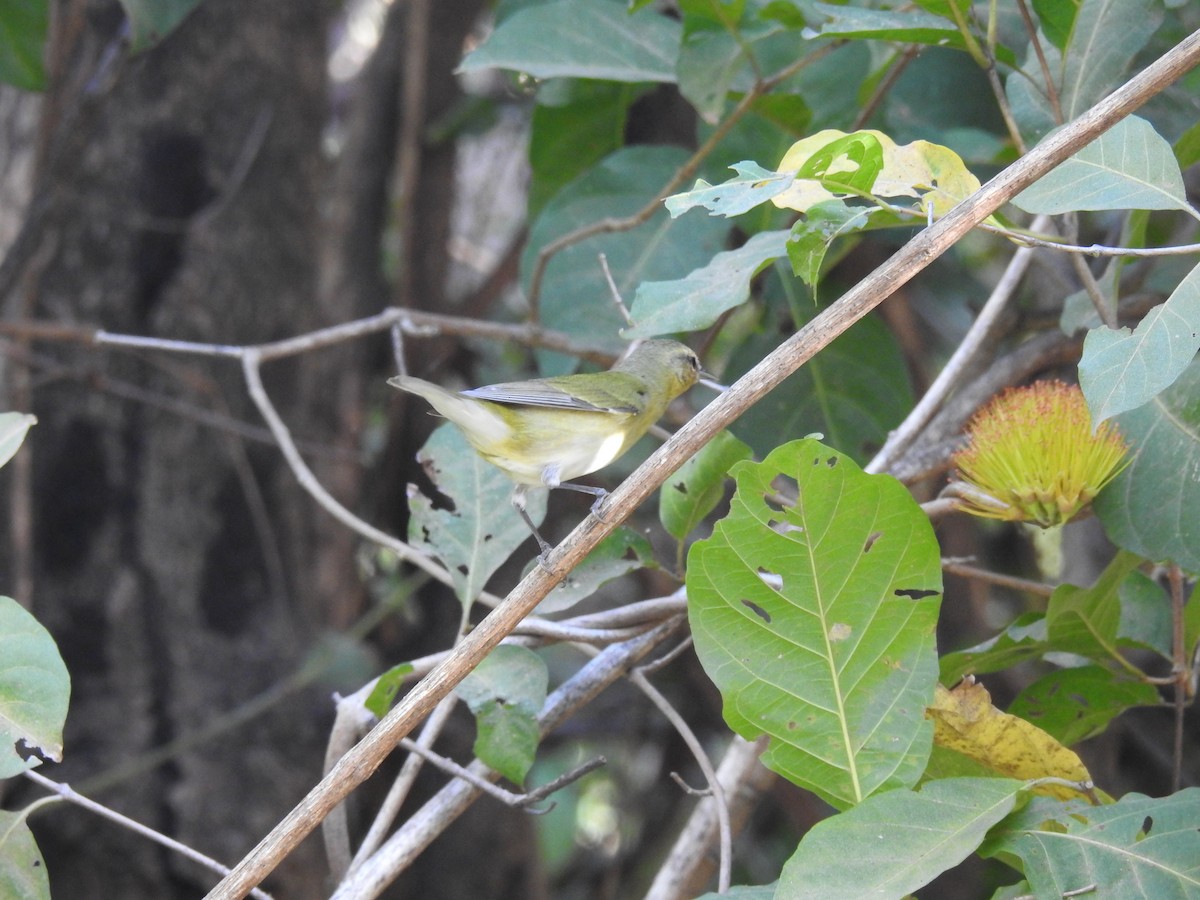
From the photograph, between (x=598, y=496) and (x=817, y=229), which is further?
(x=598, y=496)

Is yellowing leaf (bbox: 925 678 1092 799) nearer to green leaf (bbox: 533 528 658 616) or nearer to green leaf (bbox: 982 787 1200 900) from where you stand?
green leaf (bbox: 982 787 1200 900)

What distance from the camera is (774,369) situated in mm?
1299

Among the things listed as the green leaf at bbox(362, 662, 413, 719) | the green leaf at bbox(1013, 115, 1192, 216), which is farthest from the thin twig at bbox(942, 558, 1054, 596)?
the green leaf at bbox(362, 662, 413, 719)

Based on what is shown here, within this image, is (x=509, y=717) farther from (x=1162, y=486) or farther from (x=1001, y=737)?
(x=1162, y=486)

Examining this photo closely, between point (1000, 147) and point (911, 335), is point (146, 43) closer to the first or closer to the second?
point (1000, 147)

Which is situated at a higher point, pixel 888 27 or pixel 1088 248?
pixel 888 27

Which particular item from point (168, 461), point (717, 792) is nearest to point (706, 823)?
point (717, 792)

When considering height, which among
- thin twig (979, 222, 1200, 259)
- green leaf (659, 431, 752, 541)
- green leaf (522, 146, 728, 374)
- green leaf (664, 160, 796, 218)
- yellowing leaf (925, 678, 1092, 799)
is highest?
green leaf (664, 160, 796, 218)

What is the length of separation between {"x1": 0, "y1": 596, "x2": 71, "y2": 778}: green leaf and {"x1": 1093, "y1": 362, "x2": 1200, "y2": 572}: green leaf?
132cm

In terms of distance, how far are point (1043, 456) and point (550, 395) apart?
0.99 meters

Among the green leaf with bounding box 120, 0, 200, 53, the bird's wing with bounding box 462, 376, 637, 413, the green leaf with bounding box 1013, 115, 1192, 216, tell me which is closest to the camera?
the green leaf with bounding box 1013, 115, 1192, 216

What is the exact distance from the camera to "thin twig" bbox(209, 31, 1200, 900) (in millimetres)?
1245

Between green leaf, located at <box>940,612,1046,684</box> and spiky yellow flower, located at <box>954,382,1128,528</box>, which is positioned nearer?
spiky yellow flower, located at <box>954,382,1128,528</box>

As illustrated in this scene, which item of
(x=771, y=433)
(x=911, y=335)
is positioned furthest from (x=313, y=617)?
(x=911, y=335)
